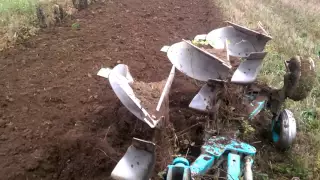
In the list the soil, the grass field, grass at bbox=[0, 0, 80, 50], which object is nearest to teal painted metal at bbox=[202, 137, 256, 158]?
the soil

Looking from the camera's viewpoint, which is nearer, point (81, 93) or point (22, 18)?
point (81, 93)

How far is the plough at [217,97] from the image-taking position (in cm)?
233

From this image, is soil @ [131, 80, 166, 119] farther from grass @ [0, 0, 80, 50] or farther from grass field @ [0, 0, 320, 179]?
grass @ [0, 0, 80, 50]

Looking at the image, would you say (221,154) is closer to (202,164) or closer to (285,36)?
(202,164)

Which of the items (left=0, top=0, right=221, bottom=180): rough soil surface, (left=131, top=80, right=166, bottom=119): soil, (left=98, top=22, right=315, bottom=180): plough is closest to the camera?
(left=98, top=22, right=315, bottom=180): plough

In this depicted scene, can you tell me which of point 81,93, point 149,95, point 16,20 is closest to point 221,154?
point 149,95

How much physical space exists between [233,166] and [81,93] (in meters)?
2.20

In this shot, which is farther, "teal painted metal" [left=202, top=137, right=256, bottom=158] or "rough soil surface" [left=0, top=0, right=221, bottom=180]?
"rough soil surface" [left=0, top=0, right=221, bottom=180]

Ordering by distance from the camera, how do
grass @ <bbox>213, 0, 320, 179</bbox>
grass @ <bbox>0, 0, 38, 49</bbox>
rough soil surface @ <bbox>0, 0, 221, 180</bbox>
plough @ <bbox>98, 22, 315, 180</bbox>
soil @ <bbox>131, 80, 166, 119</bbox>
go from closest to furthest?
→ plough @ <bbox>98, 22, 315, 180</bbox> < soil @ <bbox>131, 80, 166, 119</bbox> < rough soil surface @ <bbox>0, 0, 221, 180</bbox> < grass @ <bbox>213, 0, 320, 179</bbox> < grass @ <bbox>0, 0, 38, 49</bbox>

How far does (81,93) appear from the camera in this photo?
4.07 m

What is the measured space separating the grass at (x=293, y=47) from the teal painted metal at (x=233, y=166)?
35.3 inches

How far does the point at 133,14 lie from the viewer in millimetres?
6617

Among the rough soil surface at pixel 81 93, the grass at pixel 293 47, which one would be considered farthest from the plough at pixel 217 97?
the rough soil surface at pixel 81 93

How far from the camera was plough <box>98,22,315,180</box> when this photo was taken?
233 centimetres
